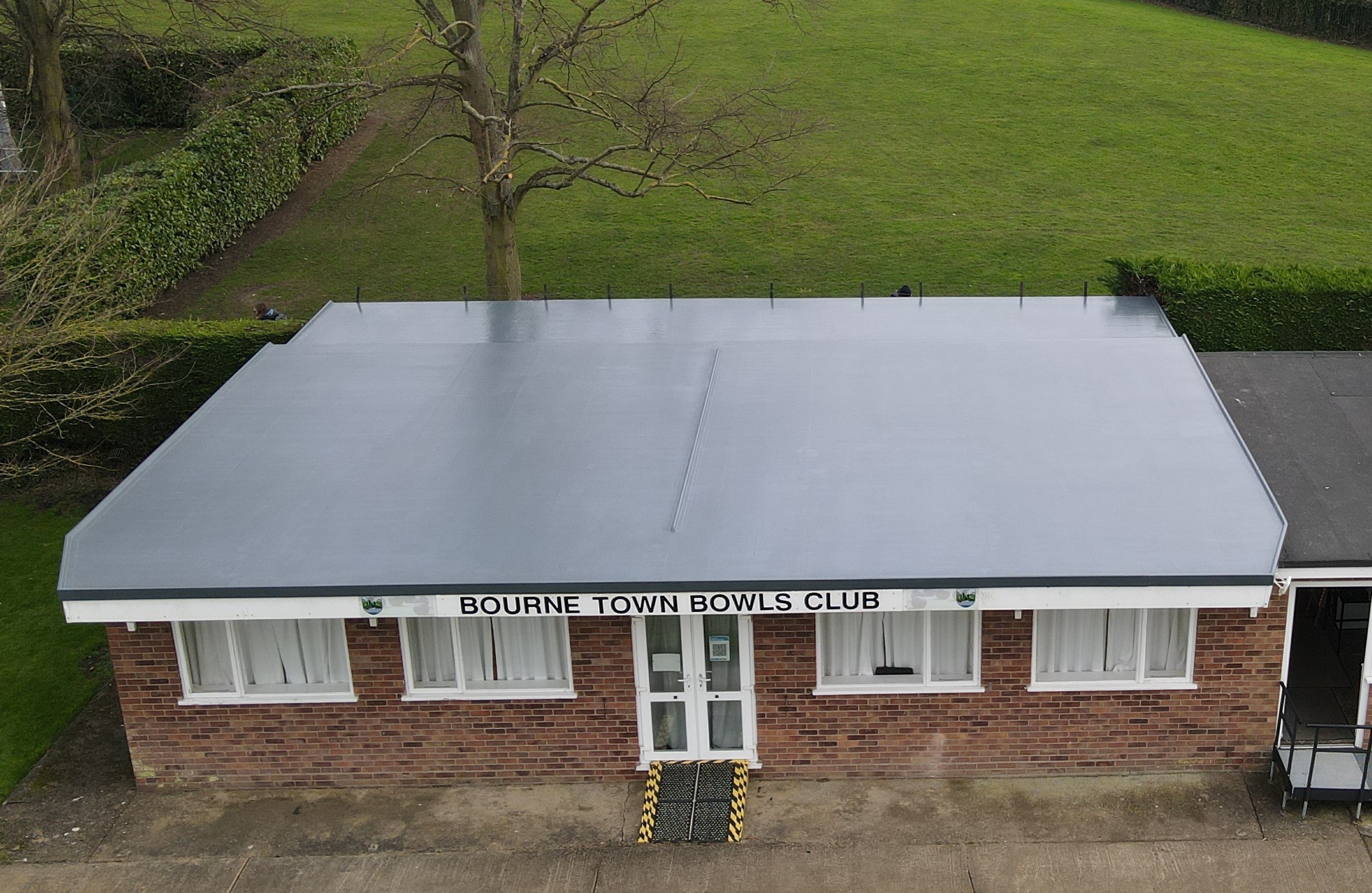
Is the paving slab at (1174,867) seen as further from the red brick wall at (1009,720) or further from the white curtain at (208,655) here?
the white curtain at (208,655)

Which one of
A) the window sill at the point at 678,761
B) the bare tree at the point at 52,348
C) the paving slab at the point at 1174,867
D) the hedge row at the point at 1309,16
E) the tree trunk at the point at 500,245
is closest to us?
the paving slab at the point at 1174,867

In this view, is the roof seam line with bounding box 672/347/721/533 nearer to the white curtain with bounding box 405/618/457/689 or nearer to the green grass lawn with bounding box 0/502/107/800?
the white curtain with bounding box 405/618/457/689

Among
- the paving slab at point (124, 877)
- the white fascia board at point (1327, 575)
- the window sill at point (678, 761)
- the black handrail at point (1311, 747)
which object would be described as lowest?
the paving slab at point (124, 877)

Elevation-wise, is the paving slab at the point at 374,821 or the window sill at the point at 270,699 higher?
the window sill at the point at 270,699

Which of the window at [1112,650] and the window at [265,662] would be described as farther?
the window at [265,662]

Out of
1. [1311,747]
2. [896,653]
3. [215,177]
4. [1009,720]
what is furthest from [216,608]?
[215,177]

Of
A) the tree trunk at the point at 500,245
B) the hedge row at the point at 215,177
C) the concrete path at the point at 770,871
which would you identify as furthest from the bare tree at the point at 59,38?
the concrete path at the point at 770,871
